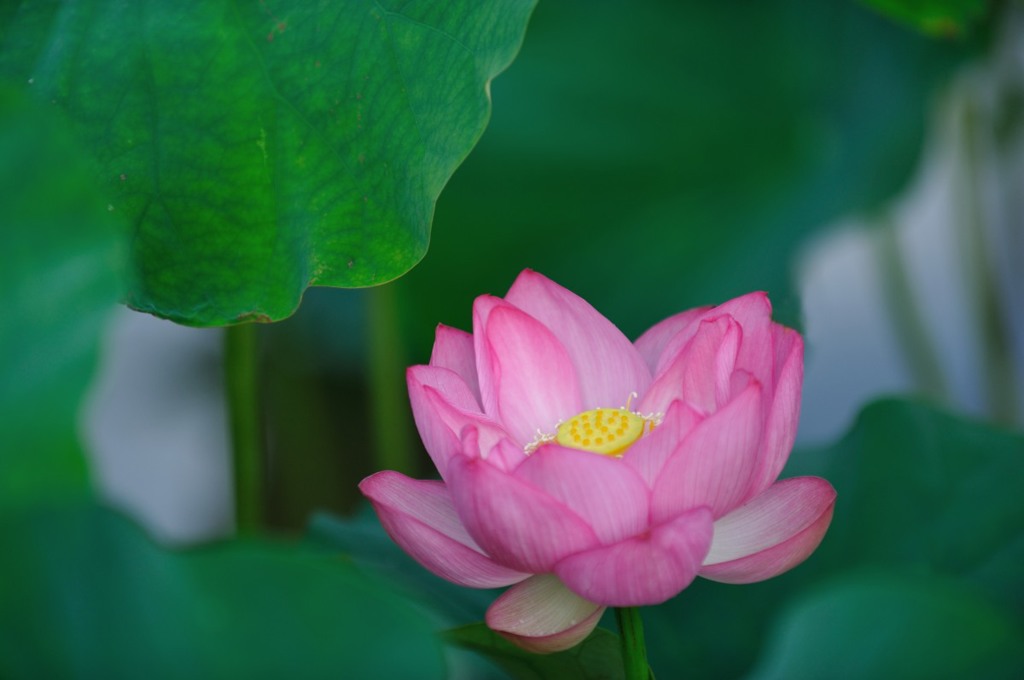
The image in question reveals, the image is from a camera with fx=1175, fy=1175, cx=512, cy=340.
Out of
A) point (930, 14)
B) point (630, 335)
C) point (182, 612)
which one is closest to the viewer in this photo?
point (182, 612)

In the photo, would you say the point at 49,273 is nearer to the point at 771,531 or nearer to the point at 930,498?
the point at 771,531

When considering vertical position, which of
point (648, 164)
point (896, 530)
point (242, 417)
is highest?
point (648, 164)

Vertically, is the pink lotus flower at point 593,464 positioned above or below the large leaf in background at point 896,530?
above

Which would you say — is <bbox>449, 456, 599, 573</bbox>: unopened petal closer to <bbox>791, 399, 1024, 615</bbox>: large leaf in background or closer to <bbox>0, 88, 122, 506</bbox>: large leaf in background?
<bbox>0, 88, 122, 506</bbox>: large leaf in background

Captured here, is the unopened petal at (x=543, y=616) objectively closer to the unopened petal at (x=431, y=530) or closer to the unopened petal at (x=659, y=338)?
the unopened petal at (x=431, y=530)

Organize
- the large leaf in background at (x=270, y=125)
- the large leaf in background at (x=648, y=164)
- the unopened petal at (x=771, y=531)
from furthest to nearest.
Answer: the large leaf in background at (x=648, y=164) → the large leaf in background at (x=270, y=125) → the unopened petal at (x=771, y=531)

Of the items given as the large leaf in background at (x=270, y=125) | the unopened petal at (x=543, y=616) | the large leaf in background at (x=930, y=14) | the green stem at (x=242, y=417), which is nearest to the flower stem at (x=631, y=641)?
the unopened petal at (x=543, y=616)

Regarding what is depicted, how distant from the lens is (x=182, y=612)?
0.37 m

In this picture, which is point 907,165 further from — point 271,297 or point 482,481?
point 482,481

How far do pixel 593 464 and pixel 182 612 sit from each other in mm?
148

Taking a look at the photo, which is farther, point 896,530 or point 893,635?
point 896,530

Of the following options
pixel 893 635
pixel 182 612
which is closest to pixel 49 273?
pixel 182 612

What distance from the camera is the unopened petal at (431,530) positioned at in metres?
0.46

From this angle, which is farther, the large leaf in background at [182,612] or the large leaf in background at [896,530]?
the large leaf in background at [896,530]
